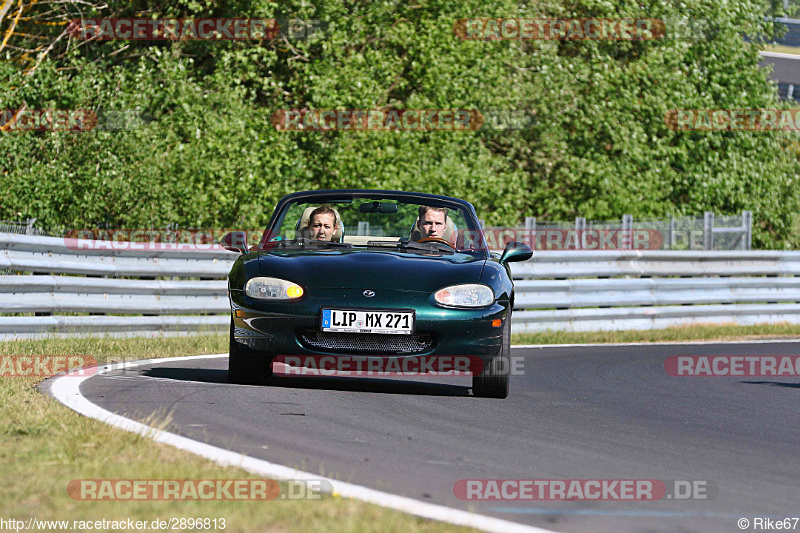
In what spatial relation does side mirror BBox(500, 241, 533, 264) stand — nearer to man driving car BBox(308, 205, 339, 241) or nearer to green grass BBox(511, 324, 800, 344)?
man driving car BBox(308, 205, 339, 241)

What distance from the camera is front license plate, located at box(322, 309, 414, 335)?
7.42 metres

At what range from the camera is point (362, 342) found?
7.45m

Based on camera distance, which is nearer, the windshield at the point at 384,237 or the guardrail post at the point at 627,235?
the windshield at the point at 384,237

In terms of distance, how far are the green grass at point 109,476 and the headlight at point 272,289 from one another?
1.49m

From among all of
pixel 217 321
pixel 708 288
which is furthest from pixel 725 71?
pixel 217 321

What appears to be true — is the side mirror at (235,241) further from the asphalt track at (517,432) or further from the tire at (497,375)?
the tire at (497,375)

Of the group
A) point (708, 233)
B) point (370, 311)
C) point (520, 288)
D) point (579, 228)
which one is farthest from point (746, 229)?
point (370, 311)

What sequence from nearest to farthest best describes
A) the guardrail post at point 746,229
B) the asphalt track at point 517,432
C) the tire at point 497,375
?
the asphalt track at point 517,432
the tire at point 497,375
the guardrail post at point 746,229

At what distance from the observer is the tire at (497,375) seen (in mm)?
7832

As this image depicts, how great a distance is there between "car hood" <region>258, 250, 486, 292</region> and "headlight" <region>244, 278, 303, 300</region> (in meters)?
0.04

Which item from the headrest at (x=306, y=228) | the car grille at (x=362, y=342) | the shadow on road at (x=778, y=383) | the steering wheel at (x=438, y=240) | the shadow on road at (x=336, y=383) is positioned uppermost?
the headrest at (x=306, y=228)

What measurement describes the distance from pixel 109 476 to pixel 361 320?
3.13 m

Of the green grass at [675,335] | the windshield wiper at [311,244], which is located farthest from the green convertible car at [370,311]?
the green grass at [675,335]

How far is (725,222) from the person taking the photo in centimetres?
2114
